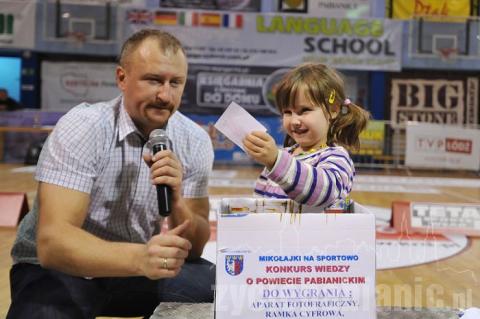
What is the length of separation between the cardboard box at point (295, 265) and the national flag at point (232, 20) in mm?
9694

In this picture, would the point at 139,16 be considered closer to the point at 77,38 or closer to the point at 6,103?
the point at 77,38

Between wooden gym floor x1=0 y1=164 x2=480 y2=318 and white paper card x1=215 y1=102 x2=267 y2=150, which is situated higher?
white paper card x1=215 y1=102 x2=267 y2=150

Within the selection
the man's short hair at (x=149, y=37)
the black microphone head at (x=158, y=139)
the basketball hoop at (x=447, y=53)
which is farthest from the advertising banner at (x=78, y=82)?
the black microphone head at (x=158, y=139)

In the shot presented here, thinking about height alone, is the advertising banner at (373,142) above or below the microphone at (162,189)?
below

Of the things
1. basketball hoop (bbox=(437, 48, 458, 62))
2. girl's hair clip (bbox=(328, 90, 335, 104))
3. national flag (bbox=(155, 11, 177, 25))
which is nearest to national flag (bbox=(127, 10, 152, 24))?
national flag (bbox=(155, 11, 177, 25))

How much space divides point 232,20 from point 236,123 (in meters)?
9.63

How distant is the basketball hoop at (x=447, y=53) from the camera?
35.9 feet

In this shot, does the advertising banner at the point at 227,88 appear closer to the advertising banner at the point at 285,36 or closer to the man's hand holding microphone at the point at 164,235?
the advertising banner at the point at 285,36

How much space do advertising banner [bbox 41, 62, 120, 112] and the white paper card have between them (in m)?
10.3

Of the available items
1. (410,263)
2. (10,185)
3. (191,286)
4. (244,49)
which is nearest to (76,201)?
(191,286)

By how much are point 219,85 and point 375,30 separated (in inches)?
120

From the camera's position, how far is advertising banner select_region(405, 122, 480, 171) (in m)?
9.51

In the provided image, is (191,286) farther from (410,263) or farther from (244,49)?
(244,49)

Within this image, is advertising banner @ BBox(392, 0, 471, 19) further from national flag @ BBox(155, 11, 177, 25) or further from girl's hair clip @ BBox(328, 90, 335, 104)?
girl's hair clip @ BBox(328, 90, 335, 104)
